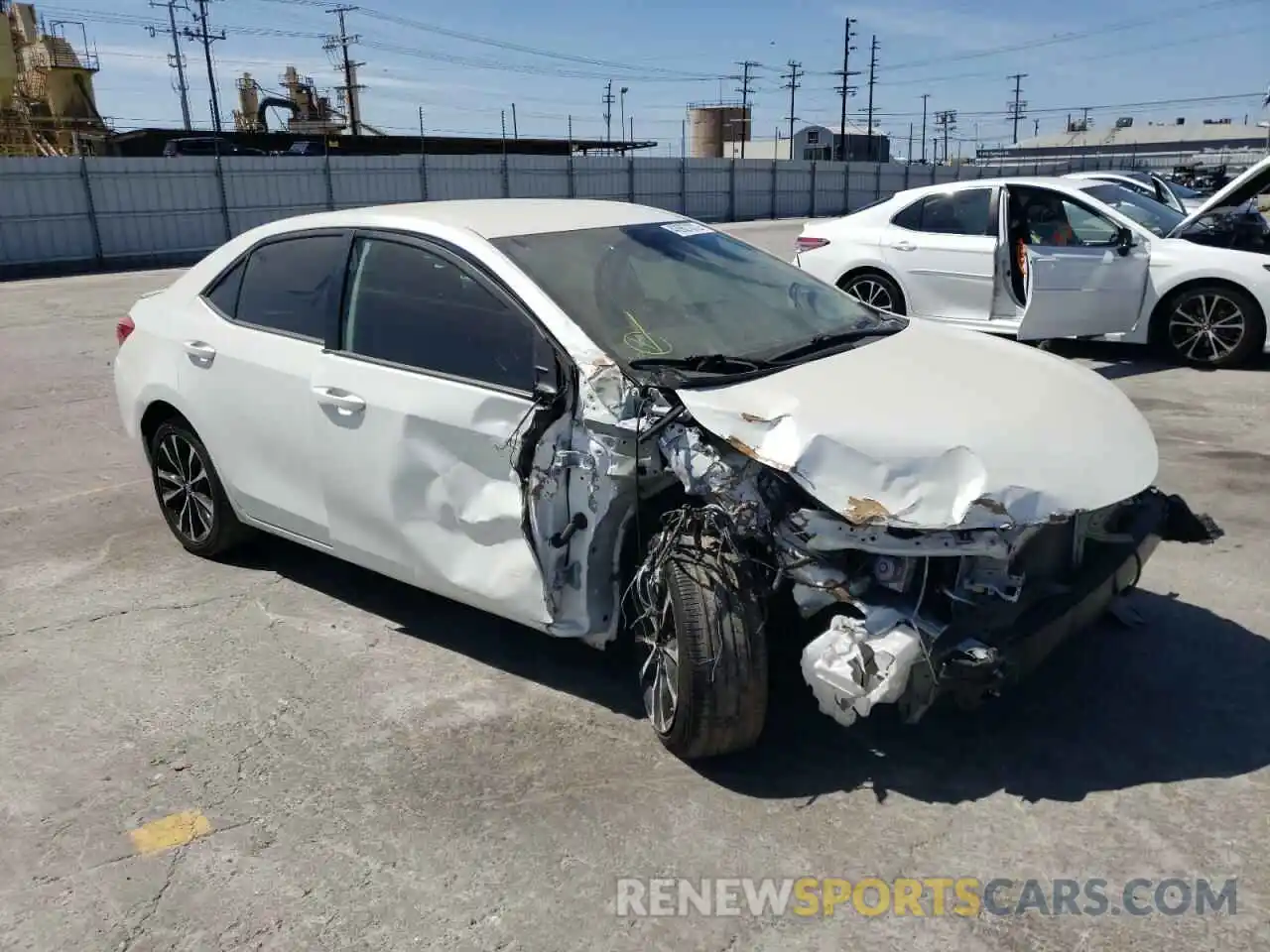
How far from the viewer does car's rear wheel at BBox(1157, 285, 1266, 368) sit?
340 inches

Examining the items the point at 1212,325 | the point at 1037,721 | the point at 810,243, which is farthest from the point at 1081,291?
the point at 1037,721

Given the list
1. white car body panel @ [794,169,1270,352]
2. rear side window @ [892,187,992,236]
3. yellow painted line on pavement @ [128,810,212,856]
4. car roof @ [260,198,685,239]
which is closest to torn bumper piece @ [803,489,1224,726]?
yellow painted line on pavement @ [128,810,212,856]

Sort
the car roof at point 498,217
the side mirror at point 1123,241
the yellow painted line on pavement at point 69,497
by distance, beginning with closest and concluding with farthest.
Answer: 1. the car roof at point 498,217
2. the yellow painted line on pavement at point 69,497
3. the side mirror at point 1123,241

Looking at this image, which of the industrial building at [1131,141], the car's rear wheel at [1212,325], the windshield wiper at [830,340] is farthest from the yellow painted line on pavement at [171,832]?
the industrial building at [1131,141]

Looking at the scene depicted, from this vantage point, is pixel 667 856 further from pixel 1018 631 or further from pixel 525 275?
→ pixel 525 275

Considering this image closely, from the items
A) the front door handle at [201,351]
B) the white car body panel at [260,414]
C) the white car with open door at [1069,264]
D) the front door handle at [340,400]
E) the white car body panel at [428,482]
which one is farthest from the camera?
the white car with open door at [1069,264]

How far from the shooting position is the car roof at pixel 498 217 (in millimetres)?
4016

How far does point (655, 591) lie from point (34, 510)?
174 inches

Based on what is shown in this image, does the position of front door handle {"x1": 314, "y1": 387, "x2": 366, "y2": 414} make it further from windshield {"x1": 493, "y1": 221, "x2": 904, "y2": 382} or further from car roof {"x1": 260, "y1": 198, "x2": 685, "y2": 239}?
windshield {"x1": 493, "y1": 221, "x2": 904, "y2": 382}

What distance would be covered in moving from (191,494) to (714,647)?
10.3 ft

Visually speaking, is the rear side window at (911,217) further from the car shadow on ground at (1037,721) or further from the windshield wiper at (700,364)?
the windshield wiper at (700,364)

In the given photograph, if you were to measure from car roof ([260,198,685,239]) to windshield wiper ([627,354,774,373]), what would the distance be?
3.07 ft

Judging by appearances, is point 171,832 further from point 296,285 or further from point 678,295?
point 678,295

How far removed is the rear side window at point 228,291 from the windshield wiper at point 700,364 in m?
2.29
